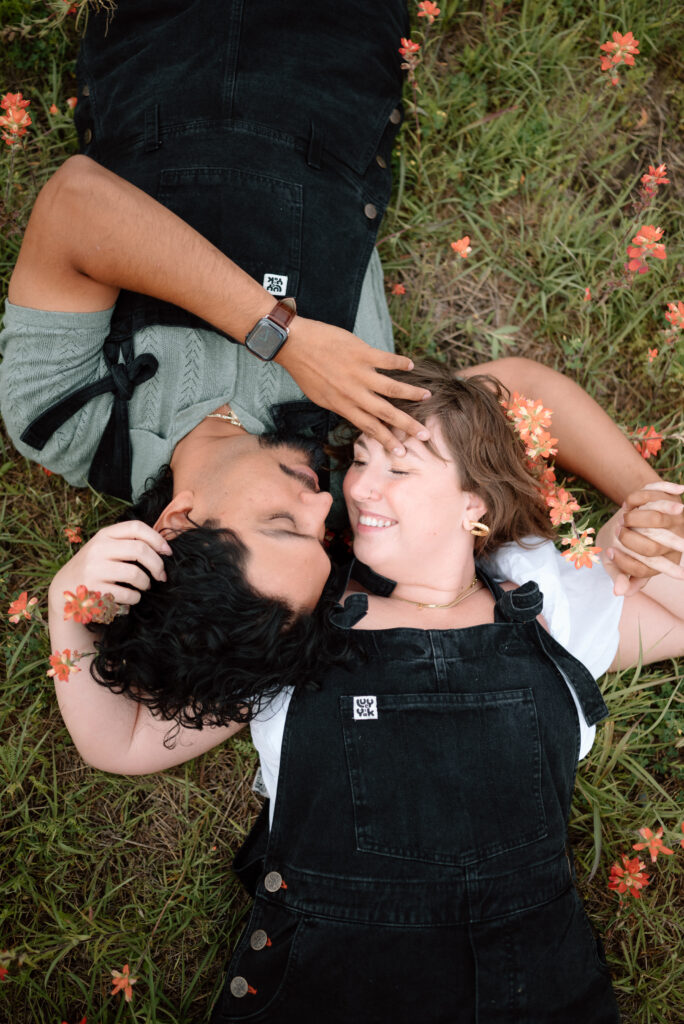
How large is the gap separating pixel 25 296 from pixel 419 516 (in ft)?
5.53

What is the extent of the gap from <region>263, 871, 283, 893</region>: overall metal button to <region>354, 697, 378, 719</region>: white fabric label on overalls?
67 centimetres

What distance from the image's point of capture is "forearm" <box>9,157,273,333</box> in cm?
245

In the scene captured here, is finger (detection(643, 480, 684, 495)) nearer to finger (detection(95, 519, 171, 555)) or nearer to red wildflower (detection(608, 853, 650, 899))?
red wildflower (detection(608, 853, 650, 899))

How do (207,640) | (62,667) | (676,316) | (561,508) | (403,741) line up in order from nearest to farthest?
(62,667), (207,640), (403,741), (561,508), (676,316)

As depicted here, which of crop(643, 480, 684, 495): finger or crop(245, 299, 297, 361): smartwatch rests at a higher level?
crop(643, 480, 684, 495): finger

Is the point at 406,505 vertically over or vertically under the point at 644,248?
under

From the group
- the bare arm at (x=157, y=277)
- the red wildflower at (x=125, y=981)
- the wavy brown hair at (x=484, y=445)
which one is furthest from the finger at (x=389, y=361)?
the red wildflower at (x=125, y=981)

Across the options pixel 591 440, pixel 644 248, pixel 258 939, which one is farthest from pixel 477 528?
pixel 258 939

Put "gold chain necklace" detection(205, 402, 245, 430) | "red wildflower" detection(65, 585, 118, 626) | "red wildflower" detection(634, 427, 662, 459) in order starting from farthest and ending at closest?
"red wildflower" detection(634, 427, 662, 459), "gold chain necklace" detection(205, 402, 245, 430), "red wildflower" detection(65, 585, 118, 626)

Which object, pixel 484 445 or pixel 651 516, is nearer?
pixel 651 516

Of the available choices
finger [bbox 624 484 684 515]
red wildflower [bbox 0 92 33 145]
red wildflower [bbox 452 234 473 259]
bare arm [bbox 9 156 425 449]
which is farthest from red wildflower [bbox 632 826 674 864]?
red wildflower [bbox 0 92 33 145]

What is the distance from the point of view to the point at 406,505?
261 centimetres

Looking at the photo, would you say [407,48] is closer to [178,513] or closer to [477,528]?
[477,528]

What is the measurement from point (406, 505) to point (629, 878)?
196 centimetres
